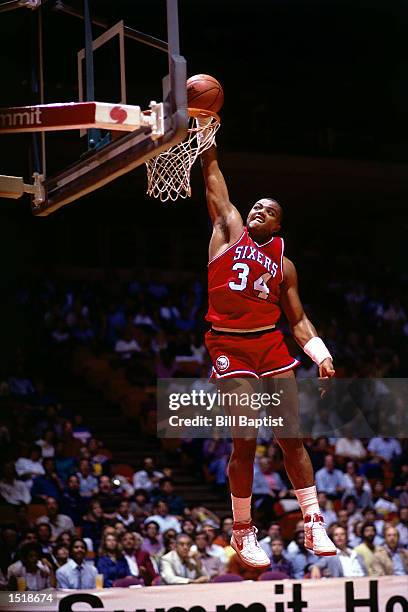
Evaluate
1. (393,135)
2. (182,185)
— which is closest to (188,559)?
(182,185)

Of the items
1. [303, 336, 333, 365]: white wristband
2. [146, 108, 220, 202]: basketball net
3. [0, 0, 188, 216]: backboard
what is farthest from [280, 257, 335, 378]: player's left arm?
[0, 0, 188, 216]: backboard

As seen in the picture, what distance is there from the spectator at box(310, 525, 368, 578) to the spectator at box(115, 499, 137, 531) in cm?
183

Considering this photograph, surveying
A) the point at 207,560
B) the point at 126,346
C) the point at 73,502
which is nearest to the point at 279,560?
the point at 207,560

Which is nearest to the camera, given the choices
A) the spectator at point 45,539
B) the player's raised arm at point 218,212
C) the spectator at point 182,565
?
the player's raised arm at point 218,212

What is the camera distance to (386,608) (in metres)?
10.7

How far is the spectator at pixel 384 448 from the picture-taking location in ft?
44.3

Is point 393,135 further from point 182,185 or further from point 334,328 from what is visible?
point 182,185

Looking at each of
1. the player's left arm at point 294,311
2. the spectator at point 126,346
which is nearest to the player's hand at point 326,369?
the player's left arm at point 294,311

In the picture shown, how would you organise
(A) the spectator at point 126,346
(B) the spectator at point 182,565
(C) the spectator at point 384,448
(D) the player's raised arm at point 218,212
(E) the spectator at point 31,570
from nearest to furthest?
(D) the player's raised arm at point 218,212 < (E) the spectator at point 31,570 < (B) the spectator at point 182,565 < (C) the spectator at point 384,448 < (A) the spectator at point 126,346

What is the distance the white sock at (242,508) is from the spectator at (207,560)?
419 centimetres

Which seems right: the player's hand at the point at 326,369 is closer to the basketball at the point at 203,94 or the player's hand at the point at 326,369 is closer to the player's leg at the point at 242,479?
the player's leg at the point at 242,479

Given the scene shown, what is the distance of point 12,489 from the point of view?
11477 mm

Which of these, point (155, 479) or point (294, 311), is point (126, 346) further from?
point (294, 311)

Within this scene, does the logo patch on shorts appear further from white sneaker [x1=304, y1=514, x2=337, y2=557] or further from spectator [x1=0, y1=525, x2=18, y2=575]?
spectator [x1=0, y1=525, x2=18, y2=575]
